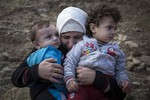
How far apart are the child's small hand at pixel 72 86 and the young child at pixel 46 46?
12 centimetres

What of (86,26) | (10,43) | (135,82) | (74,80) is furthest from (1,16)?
(74,80)

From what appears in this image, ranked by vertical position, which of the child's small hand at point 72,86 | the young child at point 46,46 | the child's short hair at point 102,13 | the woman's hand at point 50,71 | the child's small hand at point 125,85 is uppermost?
the child's short hair at point 102,13

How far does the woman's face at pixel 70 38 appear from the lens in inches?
120

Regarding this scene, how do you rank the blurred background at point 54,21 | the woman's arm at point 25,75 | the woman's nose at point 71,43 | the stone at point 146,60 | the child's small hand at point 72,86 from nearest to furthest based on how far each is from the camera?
the child's small hand at point 72,86, the woman's arm at point 25,75, the woman's nose at point 71,43, the blurred background at point 54,21, the stone at point 146,60

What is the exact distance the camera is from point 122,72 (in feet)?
10.1

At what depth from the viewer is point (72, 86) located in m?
2.77

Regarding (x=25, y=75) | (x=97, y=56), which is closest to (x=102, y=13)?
(x=97, y=56)

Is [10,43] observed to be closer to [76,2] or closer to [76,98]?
→ [76,2]

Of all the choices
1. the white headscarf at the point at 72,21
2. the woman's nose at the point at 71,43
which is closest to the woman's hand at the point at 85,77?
the woman's nose at the point at 71,43

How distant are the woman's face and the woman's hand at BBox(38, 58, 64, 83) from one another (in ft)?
0.82

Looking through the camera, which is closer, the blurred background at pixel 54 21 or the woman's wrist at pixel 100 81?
the woman's wrist at pixel 100 81

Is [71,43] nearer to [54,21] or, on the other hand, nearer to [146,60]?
[146,60]

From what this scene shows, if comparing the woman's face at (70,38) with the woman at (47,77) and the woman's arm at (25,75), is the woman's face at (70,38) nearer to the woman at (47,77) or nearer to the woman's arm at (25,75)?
the woman at (47,77)

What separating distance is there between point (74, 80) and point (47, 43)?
1.32 feet
